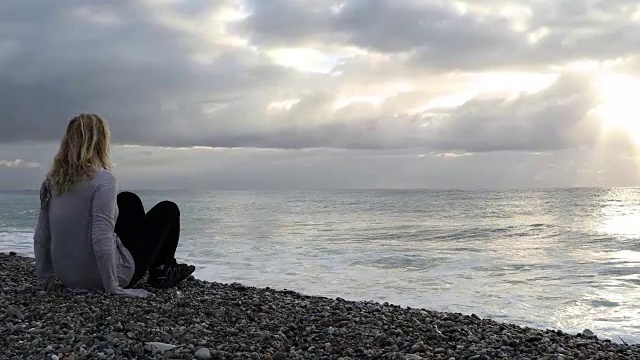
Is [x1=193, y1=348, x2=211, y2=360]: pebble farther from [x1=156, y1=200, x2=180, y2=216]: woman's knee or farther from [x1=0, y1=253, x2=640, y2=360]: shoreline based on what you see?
[x1=156, y1=200, x2=180, y2=216]: woman's knee

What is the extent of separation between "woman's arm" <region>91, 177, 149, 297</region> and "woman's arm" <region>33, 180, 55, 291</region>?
61cm

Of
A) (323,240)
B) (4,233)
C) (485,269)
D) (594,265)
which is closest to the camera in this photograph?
(485,269)

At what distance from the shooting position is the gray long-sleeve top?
227 inches

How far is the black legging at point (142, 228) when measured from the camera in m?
6.48

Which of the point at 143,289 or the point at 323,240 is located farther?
the point at 323,240

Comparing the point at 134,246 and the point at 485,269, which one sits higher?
the point at 134,246

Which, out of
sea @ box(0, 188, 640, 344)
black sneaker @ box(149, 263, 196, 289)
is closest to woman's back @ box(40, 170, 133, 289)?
black sneaker @ box(149, 263, 196, 289)

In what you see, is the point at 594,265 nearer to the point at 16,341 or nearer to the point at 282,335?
the point at 282,335

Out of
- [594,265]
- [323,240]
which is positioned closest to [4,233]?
[323,240]

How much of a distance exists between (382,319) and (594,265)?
9.63m

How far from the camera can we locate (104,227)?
581 cm

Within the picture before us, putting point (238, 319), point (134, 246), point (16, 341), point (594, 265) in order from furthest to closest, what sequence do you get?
point (594, 265) < point (134, 246) < point (238, 319) < point (16, 341)

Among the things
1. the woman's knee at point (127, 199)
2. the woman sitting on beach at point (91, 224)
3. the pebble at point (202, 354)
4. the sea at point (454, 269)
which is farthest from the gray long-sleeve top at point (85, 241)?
the sea at point (454, 269)

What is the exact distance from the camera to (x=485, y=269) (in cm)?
1300
